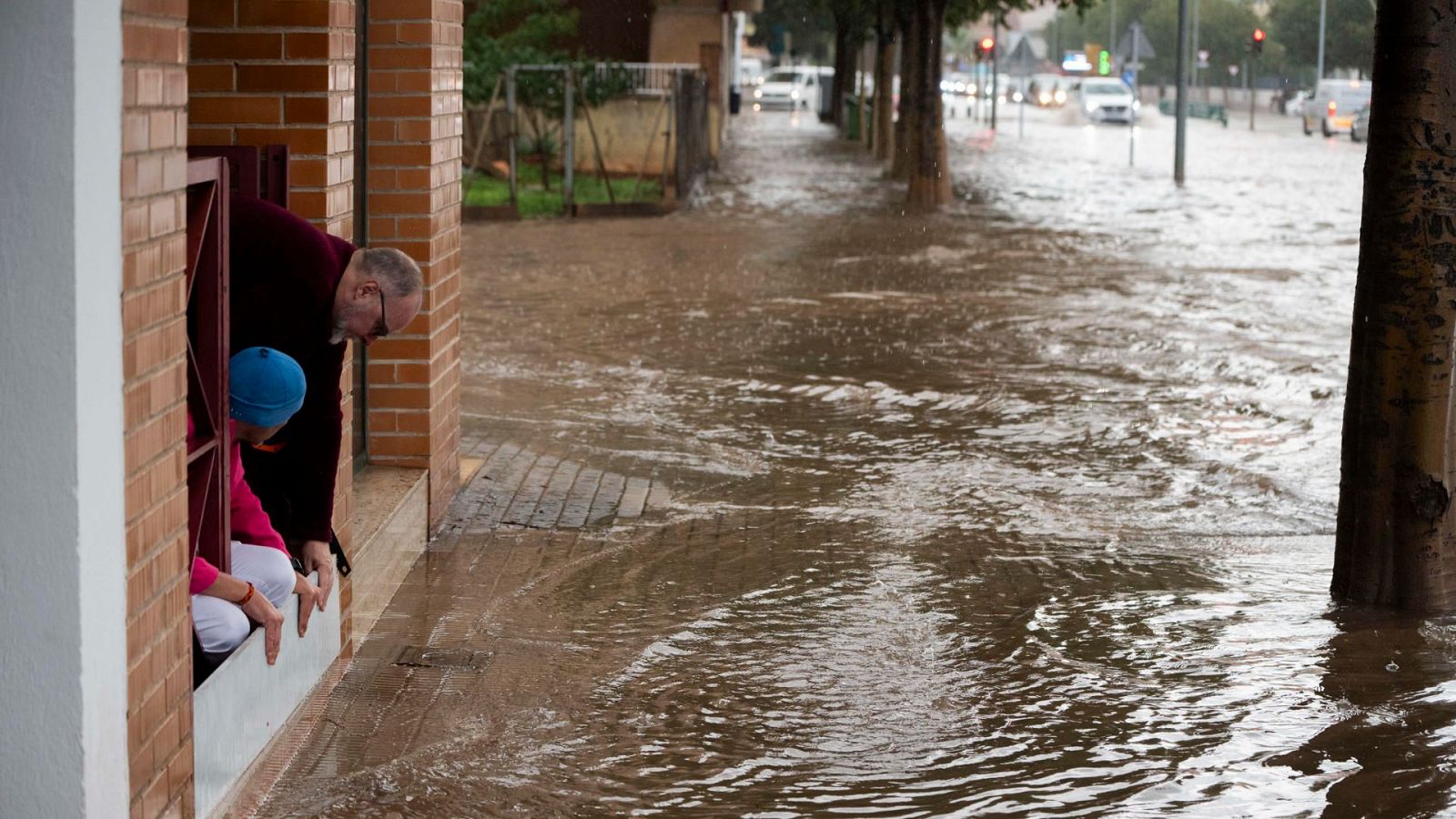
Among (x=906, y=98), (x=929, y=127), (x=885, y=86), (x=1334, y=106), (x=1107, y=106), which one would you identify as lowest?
(x=929, y=127)

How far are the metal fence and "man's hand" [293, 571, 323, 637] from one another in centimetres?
2313

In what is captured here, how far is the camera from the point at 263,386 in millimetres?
4586

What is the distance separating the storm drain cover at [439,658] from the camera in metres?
5.68

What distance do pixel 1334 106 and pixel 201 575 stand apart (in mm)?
49195

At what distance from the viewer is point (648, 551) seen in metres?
7.16

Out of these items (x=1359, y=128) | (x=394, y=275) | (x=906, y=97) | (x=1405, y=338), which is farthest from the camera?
→ (x=1359, y=128)

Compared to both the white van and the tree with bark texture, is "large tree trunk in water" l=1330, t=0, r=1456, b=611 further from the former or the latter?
the white van

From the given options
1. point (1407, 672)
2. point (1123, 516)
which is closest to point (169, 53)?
point (1407, 672)

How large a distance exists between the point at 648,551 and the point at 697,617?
3.13ft

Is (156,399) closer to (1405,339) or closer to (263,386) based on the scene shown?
(263,386)

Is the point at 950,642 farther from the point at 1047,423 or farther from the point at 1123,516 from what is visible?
the point at 1047,423

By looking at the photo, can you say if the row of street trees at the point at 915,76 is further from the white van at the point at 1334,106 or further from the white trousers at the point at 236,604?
the white trousers at the point at 236,604

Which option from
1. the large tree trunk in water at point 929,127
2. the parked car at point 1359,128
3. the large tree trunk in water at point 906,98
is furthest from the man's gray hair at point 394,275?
the parked car at point 1359,128

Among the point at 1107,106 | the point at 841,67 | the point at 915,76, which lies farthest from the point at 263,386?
the point at 1107,106
